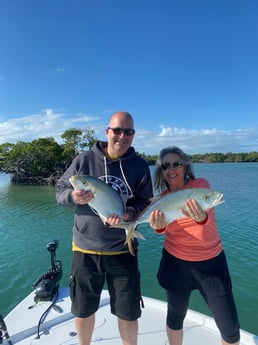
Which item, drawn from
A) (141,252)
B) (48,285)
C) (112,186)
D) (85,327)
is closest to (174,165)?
(112,186)

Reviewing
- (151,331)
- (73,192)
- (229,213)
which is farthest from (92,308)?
(229,213)

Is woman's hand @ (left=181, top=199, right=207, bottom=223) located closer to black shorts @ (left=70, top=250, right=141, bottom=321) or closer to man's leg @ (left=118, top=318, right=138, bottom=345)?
black shorts @ (left=70, top=250, right=141, bottom=321)

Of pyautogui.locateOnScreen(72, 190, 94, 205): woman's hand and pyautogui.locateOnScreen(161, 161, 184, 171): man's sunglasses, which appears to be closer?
pyautogui.locateOnScreen(72, 190, 94, 205): woman's hand

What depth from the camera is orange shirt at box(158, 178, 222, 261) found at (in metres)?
2.71

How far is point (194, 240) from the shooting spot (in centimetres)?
273

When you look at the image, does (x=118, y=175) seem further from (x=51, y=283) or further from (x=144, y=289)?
(x=144, y=289)

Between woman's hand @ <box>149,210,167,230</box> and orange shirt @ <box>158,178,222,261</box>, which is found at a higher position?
woman's hand @ <box>149,210,167,230</box>

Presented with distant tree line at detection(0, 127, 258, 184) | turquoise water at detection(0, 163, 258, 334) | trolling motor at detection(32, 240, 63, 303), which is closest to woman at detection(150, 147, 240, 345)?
trolling motor at detection(32, 240, 63, 303)

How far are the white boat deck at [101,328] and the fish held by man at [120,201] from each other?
1703mm

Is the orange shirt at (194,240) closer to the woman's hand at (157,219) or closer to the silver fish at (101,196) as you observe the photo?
the woman's hand at (157,219)

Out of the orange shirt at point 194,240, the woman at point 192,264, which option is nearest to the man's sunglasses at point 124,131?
the woman at point 192,264

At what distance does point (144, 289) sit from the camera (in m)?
8.11

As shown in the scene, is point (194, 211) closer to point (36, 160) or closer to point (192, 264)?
point (192, 264)

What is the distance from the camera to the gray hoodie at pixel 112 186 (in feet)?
9.29
